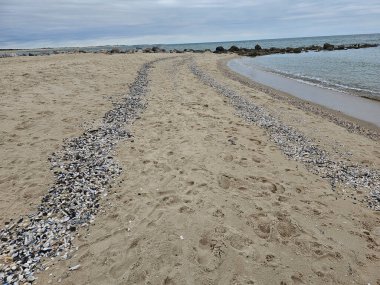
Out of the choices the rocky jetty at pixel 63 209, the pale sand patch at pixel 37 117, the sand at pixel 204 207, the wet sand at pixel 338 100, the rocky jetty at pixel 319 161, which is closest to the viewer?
the sand at pixel 204 207

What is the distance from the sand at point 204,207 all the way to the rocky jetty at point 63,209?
23 cm

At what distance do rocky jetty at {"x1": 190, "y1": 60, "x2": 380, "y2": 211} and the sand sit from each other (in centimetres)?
29

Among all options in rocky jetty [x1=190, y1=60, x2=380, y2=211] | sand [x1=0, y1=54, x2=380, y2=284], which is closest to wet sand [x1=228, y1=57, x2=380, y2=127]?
sand [x1=0, y1=54, x2=380, y2=284]

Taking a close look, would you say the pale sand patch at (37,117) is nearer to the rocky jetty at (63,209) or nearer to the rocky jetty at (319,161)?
the rocky jetty at (63,209)

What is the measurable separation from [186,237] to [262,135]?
612 cm

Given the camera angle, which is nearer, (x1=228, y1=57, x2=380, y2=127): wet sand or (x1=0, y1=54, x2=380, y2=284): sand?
(x1=0, y1=54, x2=380, y2=284): sand

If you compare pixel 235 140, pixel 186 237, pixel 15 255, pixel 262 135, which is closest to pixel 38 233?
pixel 15 255

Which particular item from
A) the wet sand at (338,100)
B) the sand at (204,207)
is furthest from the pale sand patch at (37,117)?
the wet sand at (338,100)

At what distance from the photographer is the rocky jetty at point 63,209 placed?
4797 millimetres

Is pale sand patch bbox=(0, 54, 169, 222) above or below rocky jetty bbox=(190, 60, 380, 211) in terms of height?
above

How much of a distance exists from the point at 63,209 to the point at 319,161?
6634mm

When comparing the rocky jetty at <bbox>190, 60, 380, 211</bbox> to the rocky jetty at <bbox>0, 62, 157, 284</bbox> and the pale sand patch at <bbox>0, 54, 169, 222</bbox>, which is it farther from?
the pale sand patch at <bbox>0, 54, 169, 222</bbox>

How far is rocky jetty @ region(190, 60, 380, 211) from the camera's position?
286 inches

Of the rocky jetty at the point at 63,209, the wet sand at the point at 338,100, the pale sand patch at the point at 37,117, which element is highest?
the pale sand patch at the point at 37,117
